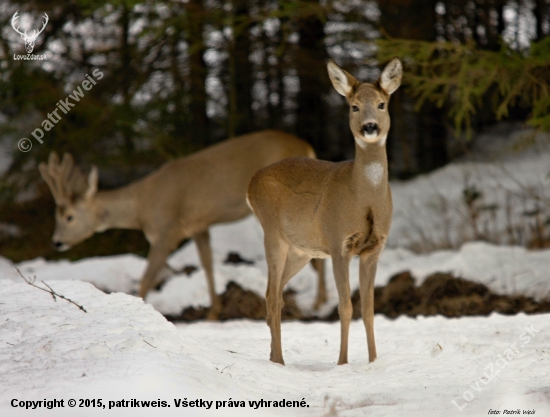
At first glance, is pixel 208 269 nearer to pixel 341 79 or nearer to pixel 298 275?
pixel 298 275

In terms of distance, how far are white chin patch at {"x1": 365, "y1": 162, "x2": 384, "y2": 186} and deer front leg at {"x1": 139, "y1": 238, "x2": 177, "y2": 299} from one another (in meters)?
5.08

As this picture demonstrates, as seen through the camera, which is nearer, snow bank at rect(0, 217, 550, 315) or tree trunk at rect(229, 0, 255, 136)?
snow bank at rect(0, 217, 550, 315)

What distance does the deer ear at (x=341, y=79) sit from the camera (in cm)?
542

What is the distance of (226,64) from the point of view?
1410 cm

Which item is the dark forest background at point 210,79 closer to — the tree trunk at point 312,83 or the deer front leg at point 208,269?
the tree trunk at point 312,83

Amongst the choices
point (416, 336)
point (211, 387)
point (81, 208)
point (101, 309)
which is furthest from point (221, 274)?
point (211, 387)

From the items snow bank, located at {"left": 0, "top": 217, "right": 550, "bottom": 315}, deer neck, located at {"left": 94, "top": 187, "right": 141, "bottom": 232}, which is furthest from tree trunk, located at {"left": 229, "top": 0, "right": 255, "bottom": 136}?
deer neck, located at {"left": 94, "top": 187, "right": 141, "bottom": 232}

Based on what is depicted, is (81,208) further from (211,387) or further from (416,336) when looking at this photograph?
(211,387)

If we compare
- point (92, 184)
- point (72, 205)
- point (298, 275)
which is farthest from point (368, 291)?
point (72, 205)

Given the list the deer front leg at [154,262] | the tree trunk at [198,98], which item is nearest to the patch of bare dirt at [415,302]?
the deer front leg at [154,262]

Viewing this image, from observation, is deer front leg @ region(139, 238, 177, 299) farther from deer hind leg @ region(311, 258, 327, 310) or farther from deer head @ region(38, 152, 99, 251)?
deer hind leg @ region(311, 258, 327, 310)

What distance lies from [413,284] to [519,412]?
575 centimetres

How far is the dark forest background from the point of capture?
1272 centimetres

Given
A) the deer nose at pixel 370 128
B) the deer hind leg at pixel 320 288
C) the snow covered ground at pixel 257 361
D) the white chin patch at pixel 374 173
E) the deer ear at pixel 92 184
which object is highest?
the deer nose at pixel 370 128
